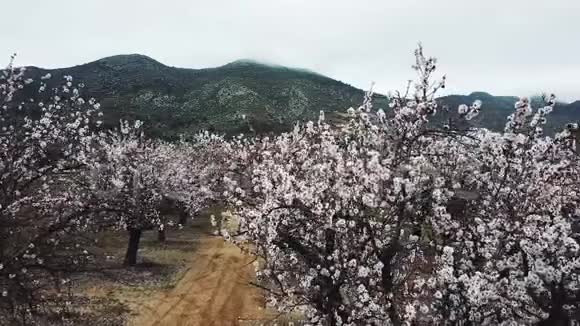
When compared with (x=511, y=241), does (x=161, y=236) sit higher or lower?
lower

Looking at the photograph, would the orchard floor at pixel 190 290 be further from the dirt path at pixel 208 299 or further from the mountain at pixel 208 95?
the mountain at pixel 208 95

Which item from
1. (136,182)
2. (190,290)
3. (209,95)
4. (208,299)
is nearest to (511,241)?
(208,299)


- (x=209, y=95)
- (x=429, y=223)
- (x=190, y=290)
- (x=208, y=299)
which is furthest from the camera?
(x=209, y=95)

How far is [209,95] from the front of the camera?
453 ft

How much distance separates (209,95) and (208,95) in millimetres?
277

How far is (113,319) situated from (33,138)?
836 centimetres

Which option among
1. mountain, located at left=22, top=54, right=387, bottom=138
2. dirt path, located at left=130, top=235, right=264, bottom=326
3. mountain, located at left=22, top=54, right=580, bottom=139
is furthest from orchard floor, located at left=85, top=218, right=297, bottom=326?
mountain, located at left=22, top=54, right=387, bottom=138

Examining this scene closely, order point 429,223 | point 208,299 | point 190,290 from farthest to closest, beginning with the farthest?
point 190,290
point 208,299
point 429,223

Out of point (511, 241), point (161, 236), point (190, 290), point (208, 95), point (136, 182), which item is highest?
point (208, 95)

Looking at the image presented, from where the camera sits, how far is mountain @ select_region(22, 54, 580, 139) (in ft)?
397

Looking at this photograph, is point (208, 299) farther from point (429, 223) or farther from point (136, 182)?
point (429, 223)

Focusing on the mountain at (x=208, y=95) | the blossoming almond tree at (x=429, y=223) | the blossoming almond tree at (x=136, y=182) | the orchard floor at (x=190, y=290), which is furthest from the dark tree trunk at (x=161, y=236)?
the mountain at (x=208, y=95)

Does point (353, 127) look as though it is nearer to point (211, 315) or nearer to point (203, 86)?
point (211, 315)

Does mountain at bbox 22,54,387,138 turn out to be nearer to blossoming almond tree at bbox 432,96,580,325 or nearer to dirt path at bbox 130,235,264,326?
A: dirt path at bbox 130,235,264,326
